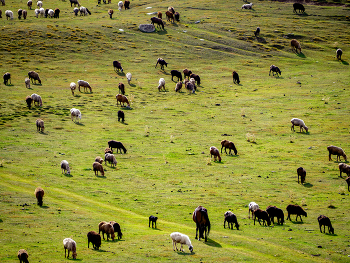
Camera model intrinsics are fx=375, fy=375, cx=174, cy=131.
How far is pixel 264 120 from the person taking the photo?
41312mm

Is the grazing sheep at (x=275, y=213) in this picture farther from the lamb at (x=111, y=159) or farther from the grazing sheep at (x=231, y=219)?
the lamb at (x=111, y=159)

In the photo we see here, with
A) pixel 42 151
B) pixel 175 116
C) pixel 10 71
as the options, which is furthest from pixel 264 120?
pixel 10 71

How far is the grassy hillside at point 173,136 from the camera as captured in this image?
18172mm

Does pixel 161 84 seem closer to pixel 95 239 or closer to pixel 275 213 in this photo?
pixel 275 213

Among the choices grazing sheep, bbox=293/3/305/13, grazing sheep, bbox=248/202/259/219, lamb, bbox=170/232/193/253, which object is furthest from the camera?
grazing sheep, bbox=293/3/305/13

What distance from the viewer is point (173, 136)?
120 feet

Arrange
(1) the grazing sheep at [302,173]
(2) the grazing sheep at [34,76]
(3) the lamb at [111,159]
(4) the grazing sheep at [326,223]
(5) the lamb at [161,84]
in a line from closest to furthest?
(4) the grazing sheep at [326,223], (1) the grazing sheep at [302,173], (3) the lamb at [111,159], (2) the grazing sheep at [34,76], (5) the lamb at [161,84]

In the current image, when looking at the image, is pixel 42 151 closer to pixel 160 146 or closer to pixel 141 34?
pixel 160 146

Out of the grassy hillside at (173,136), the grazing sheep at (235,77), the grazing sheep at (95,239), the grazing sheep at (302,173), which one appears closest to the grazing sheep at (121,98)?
the grassy hillside at (173,136)

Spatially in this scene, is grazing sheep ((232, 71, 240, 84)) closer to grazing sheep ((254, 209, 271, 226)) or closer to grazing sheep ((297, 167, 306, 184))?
grazing sheep ((297, 167, 306, 184))

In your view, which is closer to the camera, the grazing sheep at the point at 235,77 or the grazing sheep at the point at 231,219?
the grazing sheep at the point at 231,219

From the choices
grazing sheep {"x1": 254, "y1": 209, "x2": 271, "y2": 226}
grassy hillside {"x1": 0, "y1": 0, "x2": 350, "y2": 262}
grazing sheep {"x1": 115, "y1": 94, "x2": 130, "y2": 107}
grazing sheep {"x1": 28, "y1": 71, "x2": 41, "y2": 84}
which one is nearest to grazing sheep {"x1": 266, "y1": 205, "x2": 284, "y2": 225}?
grazing sheep {"x1": 254, "y1": 209, "x2": 271, "y2": 226}

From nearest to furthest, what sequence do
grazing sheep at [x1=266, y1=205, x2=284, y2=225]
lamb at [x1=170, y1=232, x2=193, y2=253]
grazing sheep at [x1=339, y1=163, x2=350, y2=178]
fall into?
lamb at [x1=170, y1=232, x2=193, y2=253]
grazing sheep at [x1=266, y1=205, x2=284, y2=225]
grazing sheep at [x1=339, y1=163, x2=350, y2=178]

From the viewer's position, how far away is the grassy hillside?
18.2 metres
